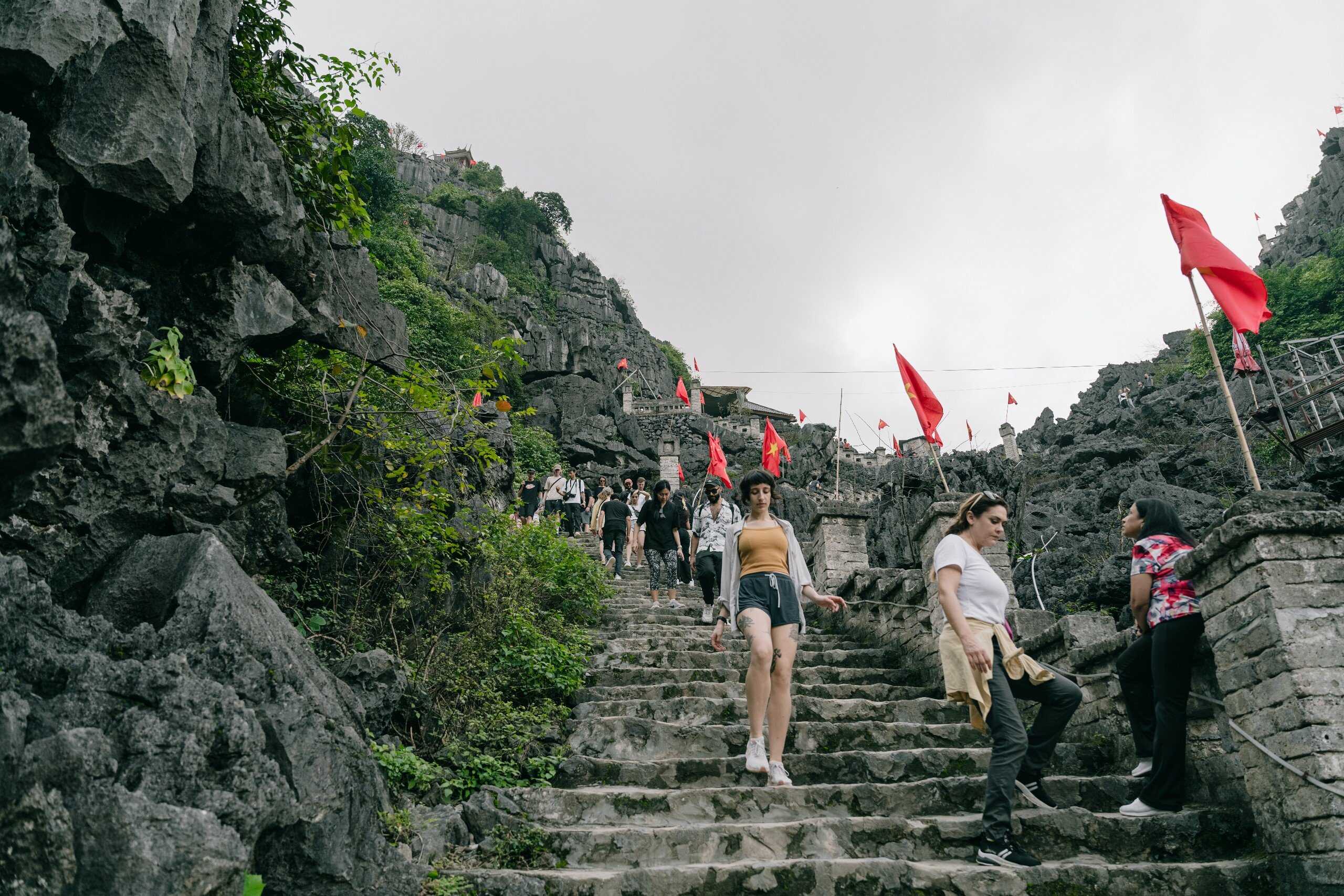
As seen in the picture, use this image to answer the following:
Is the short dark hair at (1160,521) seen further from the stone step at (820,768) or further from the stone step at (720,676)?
the stone step at (720,676)

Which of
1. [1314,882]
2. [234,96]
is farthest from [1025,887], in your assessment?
[234,96]

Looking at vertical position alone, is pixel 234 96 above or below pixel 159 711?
above

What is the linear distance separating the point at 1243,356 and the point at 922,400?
3.21 m

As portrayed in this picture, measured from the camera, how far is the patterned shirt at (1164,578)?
14.0 ft

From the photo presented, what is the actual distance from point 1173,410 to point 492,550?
26770 mm

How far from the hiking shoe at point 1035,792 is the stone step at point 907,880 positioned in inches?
24.3

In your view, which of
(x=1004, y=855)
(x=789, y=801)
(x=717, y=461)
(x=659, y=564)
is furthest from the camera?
(x=717, y=461)

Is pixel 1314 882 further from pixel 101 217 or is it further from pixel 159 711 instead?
pixel 101 217

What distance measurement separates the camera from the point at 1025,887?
3.62 metres

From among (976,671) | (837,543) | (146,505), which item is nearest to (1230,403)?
(976,671)

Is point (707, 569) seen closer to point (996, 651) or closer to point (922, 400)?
point (922, 400)

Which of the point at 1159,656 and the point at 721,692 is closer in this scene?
the point at 1159,656

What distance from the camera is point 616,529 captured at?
11.9 meters

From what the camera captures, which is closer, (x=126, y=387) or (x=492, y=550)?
(x=126, y=387)
